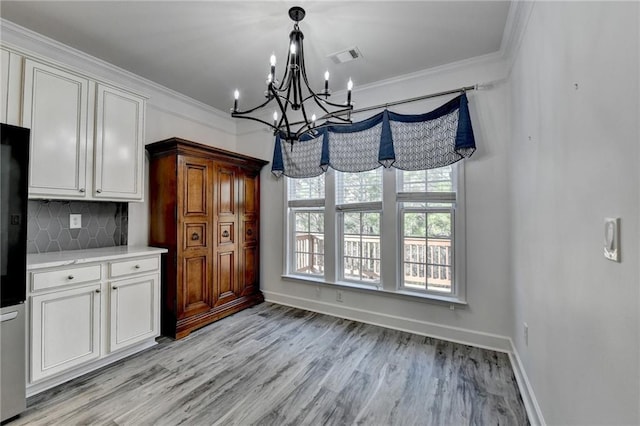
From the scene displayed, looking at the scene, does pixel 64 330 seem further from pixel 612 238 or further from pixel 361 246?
pixel 612 238

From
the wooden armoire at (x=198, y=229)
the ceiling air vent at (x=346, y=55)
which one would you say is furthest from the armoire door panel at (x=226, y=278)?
the ceiling air vent at (x=346, y=55)

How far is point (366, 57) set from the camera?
9.02ft

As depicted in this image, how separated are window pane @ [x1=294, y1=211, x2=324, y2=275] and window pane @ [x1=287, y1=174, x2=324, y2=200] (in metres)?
0.22

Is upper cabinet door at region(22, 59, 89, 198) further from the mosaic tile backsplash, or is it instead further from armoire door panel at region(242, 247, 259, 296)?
armoire door panel at region(242, 247, 259, 296)

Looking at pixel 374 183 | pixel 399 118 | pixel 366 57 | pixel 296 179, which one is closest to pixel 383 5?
pixel 366 57

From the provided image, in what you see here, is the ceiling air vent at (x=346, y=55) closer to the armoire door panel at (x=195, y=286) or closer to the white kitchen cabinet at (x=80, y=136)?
the white kitchen cabinet at (x=80, y=136)

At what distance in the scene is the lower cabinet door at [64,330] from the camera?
6.44 ft

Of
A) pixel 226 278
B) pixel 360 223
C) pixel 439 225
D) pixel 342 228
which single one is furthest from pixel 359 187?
pixel 226 278

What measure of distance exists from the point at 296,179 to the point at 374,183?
3.84 ft

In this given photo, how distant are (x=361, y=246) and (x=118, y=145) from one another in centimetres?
281

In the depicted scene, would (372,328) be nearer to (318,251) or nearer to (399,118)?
(318,251)

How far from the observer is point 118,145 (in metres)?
2.66

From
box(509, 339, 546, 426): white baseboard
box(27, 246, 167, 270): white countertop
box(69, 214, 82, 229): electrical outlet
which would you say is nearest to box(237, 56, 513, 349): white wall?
box(509, 339, 546, 426): white baseboard

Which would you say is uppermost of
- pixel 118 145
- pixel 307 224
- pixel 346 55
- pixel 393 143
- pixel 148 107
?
pixel 346 55
